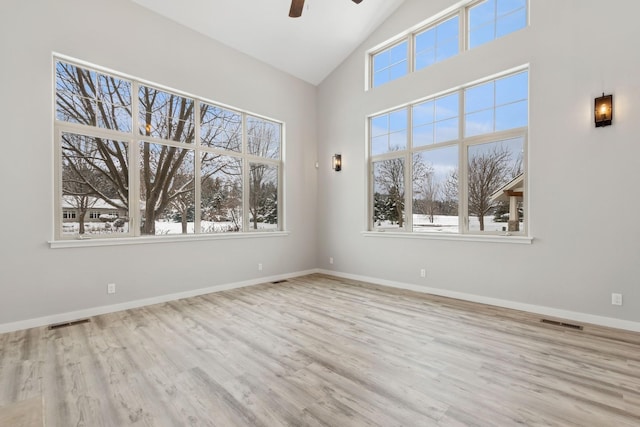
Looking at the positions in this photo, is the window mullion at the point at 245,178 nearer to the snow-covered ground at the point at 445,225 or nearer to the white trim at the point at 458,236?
the white trim at the point at 458,236

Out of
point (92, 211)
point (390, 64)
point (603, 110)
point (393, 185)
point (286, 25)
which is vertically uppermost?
point (286, 25)

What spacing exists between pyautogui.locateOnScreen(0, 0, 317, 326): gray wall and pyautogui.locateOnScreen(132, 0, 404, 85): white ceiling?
22 cm

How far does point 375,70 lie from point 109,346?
220 inches

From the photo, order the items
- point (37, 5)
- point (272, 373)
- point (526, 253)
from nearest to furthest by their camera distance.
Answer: point (272, 373), point (37, 5), point (526, 253)

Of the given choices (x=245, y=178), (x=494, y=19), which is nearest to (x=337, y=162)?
(x=245, y=178)

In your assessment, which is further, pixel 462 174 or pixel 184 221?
pixel 184 221

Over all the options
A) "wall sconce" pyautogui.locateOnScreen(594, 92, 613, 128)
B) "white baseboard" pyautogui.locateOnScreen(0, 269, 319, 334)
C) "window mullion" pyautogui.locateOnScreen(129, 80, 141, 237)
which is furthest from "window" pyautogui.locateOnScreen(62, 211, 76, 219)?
"wall sconce" pyautogui.locateOnScreen(594, 92, 613, 128)

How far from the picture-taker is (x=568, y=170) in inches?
136

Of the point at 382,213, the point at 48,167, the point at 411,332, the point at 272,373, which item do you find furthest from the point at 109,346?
the point at 382,213

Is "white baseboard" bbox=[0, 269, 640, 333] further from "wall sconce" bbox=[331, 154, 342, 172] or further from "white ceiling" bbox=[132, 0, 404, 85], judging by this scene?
"white ceiling" bbox=[132, 0, 404, 85]

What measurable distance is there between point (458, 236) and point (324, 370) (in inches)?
114

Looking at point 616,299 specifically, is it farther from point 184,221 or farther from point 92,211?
point 92,211

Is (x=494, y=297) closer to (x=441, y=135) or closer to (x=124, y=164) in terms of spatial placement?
(x=441, y=135)

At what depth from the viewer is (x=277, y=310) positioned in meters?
3.89
